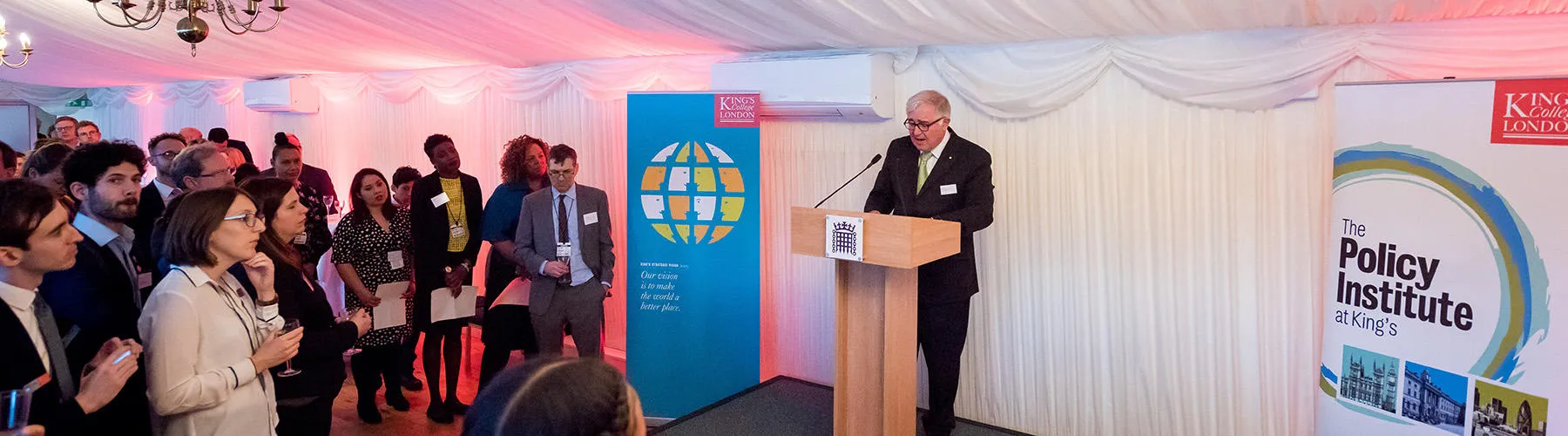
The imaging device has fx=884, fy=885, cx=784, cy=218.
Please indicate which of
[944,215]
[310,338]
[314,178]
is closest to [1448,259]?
[944,215]

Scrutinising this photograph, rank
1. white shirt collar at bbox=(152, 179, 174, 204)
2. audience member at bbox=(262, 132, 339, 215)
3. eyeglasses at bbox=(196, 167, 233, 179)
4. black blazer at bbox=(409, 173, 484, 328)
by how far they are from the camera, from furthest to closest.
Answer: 1. audience member at bbox=(262, 132, 339, 215)
2. black blazer at bbox=(409, 173, 484, 328)
3. white shirt collar at bbox=(152, 179, 174, 204)
4. eyeglasses at bbox=(196, 167, 233, 179)

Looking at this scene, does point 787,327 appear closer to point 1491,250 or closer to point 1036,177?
point 1036,177

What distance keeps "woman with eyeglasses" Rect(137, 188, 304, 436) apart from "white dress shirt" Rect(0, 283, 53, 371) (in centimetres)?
19

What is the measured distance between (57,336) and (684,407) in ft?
9.40

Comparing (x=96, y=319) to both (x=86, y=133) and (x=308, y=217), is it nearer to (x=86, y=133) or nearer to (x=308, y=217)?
Result: (x=308, y=217)

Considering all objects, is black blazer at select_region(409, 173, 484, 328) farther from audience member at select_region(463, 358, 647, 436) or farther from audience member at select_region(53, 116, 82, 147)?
audience member at select_region(53, 116, 82, 147)

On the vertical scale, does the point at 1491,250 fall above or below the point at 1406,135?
below

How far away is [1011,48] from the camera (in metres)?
3.98

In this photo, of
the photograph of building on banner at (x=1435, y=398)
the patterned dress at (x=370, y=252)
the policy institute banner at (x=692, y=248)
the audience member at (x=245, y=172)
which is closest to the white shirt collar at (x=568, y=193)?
the policy institute banner at (x=692, y=248)

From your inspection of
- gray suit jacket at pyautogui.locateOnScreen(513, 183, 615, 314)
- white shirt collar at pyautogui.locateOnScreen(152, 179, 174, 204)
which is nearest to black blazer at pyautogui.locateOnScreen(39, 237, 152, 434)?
white shirt collar at pyautogui.locateOnScreen(152, 179, 174, 204)

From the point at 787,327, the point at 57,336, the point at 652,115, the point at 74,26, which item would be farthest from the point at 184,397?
the point at 74,26

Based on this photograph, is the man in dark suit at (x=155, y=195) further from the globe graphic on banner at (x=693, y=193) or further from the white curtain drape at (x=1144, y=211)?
the white curtain drape at (x=1144, y=211)

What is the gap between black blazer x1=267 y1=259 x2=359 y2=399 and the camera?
8.68 feet

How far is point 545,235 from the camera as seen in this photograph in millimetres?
4270
